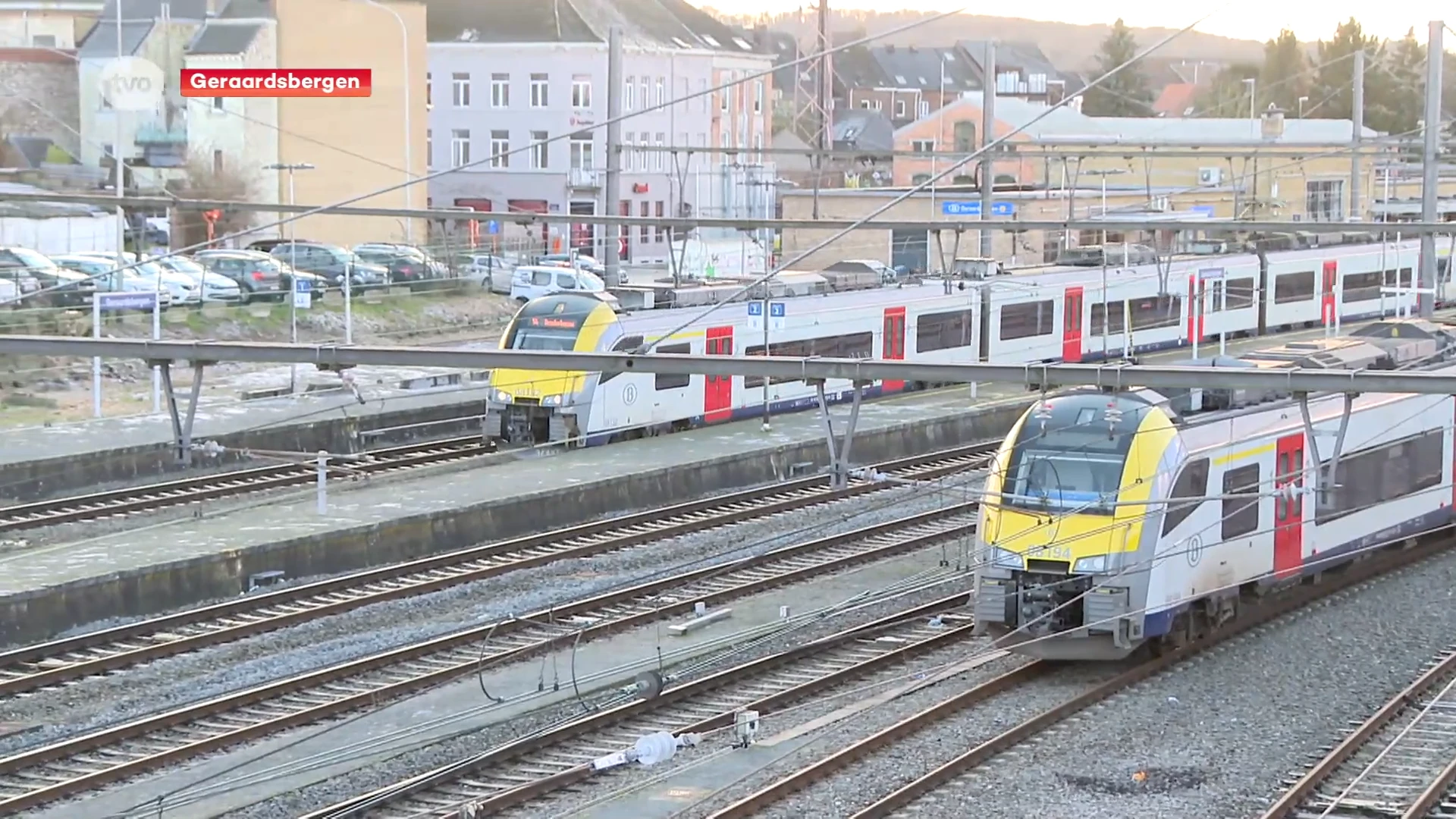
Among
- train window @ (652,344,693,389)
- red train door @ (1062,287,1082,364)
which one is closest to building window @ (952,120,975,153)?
red train door @ (1062,287,1082,364)

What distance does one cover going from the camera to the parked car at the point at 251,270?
38.4 meters

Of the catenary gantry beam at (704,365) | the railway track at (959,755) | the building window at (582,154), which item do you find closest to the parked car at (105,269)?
the building window at (582,154)

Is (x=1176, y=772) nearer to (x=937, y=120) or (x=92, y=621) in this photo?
(x=92, y=621)

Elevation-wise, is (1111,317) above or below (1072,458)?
above

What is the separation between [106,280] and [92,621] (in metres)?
19.3

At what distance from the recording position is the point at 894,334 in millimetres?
30469

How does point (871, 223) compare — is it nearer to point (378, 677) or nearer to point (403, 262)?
point (378, 677)

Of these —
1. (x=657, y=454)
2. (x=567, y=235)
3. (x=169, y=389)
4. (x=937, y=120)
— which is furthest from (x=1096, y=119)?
(x=169, y=389)

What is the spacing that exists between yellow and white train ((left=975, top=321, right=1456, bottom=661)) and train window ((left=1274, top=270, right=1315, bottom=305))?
22824 mm

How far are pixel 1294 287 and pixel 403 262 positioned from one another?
18730 mm

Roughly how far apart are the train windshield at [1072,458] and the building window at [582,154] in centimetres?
4041

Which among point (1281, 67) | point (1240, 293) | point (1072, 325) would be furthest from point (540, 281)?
point (1281, 67)

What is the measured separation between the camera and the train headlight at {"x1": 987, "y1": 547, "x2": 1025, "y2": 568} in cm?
1459

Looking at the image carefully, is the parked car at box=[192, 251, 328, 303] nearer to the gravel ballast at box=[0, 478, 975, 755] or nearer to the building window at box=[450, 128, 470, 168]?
the building window at box=[450, 128, 470, 168]
